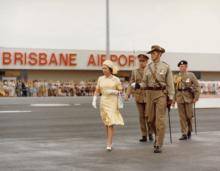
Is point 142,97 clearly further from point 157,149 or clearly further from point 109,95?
point 157,149

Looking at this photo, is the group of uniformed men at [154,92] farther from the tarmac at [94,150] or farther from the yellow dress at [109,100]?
the yellow dress at [109,100]

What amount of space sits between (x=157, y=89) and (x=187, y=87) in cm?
259

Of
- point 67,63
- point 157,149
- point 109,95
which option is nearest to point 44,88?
point 67,63

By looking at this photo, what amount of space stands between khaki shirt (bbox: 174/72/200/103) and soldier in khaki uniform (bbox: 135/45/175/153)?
2404mm

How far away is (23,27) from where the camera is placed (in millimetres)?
48750

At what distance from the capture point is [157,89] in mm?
11836

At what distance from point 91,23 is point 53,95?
26.8ft

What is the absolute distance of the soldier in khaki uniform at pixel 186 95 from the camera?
46.6 ft

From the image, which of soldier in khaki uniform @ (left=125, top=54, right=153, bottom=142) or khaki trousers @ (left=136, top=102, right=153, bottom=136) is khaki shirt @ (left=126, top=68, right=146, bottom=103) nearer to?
soldier in khaki uniform @ (left=125, top=54, right=153, bottom=142)

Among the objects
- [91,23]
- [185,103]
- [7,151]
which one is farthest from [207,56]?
[7,151]

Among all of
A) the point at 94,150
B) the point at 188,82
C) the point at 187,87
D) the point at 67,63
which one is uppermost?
the point at 67,63

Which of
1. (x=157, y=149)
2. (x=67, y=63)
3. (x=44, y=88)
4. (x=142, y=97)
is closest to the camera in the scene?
(x=157, y=149)

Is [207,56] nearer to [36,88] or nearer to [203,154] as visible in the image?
[36,88]

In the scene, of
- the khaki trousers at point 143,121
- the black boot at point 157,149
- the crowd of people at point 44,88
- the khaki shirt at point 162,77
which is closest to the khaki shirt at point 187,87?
the khaki trousers at point 143,121
